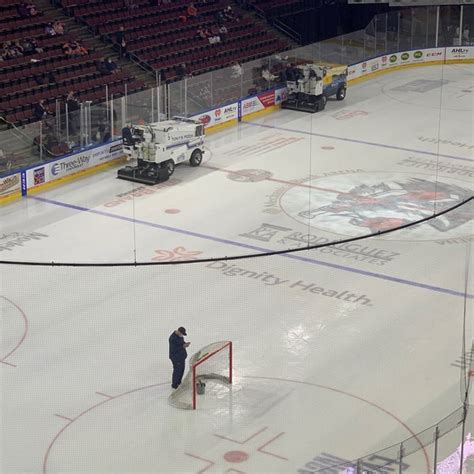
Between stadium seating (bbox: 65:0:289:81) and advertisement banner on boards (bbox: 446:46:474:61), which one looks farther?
advertisement banner on boards (bbox: 446:46:474:61)

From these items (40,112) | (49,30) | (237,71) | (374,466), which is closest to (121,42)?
(49,30)

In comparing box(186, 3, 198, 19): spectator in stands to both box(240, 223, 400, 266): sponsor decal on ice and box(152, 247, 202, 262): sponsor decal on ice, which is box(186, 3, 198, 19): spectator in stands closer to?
box(240, 223, 400, 266): sponsor decal on ice

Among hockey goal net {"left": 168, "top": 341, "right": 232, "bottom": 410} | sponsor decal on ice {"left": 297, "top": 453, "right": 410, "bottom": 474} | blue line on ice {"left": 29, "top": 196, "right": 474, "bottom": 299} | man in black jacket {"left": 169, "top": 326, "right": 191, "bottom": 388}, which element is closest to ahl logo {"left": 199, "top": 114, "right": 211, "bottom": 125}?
blue line on ice {"left": 29, "top": 196, "right": 474, "bottom": 299}

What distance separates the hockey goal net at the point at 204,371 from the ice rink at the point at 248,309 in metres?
0.16

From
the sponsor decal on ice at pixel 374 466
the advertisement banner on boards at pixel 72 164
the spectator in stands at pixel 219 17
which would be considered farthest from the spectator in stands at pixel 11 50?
the sponsor decal on ice at pixel 374 466

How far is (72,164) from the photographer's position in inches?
887

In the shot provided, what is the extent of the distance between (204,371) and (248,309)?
2.42 metres

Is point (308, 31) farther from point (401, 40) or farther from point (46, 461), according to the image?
point (46, 461)

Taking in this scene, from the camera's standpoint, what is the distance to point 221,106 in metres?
26.7

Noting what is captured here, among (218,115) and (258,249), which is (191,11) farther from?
(258,249)

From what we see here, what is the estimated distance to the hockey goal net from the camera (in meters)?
12.7

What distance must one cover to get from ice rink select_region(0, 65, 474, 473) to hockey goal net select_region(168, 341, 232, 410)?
157mm

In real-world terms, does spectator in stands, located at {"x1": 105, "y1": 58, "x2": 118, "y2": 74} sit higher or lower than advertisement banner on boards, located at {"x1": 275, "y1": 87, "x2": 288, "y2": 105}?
higher

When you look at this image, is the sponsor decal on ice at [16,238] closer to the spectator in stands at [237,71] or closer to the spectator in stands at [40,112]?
the spectator in stands at [40,112]
